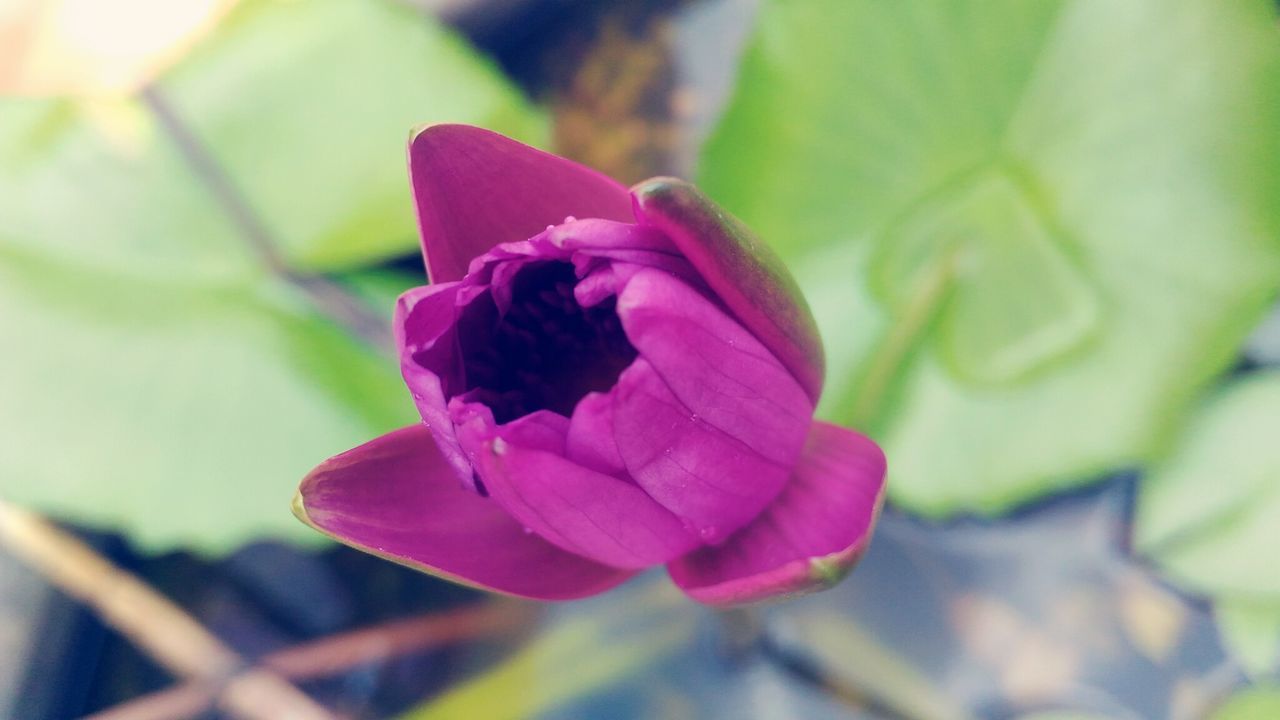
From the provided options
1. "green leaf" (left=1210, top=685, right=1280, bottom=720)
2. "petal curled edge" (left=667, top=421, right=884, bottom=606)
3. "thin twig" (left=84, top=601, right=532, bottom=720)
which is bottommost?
"green leaf" (left=1210, top=685, right=1280, bottom=720)

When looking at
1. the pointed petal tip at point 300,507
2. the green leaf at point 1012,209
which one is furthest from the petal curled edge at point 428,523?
the green leaf at point 1012,209

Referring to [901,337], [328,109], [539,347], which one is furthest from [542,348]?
[328,109]

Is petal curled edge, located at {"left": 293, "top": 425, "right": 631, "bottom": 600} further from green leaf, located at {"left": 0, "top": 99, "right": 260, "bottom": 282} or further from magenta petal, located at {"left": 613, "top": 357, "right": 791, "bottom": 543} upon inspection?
green leaf, located at {"left": 0, "top": 99, "right": 260, "bottom": 282}

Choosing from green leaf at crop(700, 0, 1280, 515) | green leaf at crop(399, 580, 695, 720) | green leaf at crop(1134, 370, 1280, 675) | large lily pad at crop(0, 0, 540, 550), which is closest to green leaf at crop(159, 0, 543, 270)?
large lily pad at crop(0, 0, 540, 550)

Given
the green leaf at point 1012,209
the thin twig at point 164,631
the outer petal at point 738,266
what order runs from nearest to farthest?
the outer petal at point 738,266 → the green leaf at point 1012,209 → the thin twig at point 164,631

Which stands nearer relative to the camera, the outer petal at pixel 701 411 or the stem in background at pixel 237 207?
the outer petal at pixel 701 411

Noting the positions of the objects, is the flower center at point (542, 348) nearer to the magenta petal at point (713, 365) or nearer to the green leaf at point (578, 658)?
the magenta petal at point (713, 365)
